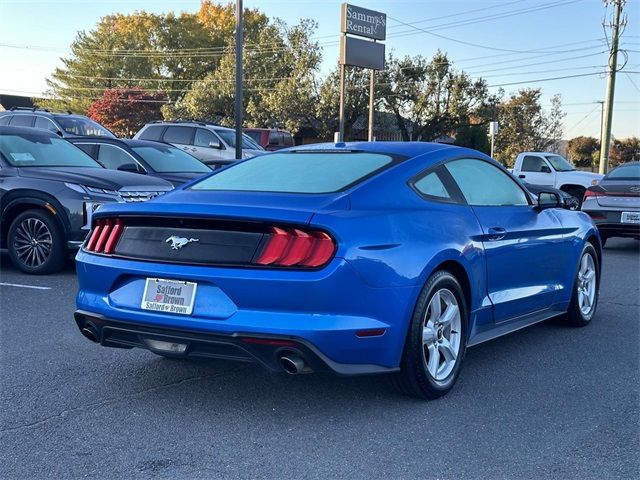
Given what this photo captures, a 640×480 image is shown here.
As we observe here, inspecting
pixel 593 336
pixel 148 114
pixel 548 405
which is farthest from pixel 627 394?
pixel 148 114

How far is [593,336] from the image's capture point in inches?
233

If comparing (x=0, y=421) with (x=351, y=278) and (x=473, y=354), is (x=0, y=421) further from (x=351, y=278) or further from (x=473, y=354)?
(x=473, y=354)

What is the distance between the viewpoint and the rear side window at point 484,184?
4.84m

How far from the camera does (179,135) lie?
19328mm

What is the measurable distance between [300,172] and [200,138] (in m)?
15.1

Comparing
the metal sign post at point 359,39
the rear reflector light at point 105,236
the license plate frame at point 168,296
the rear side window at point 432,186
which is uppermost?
the metal sign post at point 359,39

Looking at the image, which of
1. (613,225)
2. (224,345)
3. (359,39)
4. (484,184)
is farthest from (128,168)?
(359,39)

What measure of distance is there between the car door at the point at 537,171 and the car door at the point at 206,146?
26.9 feet

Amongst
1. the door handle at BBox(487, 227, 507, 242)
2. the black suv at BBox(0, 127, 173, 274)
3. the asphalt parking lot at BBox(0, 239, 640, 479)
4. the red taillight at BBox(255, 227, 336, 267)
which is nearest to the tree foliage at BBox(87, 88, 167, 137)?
the black suv at BBox(0, 127, 173, 274)

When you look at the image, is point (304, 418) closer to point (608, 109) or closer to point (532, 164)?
point (532, 164)

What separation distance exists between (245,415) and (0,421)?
129cm

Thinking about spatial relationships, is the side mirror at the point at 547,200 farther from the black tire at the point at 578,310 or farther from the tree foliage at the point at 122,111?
the tree foliage at the point at 122,111

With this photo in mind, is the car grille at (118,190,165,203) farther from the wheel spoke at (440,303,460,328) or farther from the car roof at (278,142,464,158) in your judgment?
the wheel spoke at (440,303,460,328)

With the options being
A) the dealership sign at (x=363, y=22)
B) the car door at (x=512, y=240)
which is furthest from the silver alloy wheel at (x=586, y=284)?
the dealership sign at (x=363, y=22)
